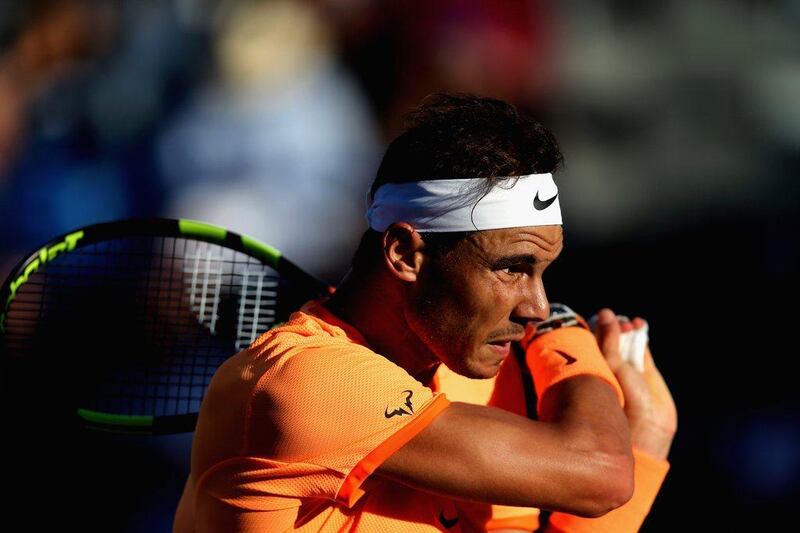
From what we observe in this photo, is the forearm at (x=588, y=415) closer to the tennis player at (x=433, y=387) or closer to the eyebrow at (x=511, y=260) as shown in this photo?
the tennis player at (x=433, y=387)

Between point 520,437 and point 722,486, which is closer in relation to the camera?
point 520,437

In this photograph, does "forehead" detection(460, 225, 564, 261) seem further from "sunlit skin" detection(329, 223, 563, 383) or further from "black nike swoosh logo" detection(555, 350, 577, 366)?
"black nike swoosh logo" detection(555, 350, 577, 366)

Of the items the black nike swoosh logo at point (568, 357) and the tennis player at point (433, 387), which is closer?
the tennis player at point (433, 387)

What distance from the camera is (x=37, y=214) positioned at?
3.65 metres

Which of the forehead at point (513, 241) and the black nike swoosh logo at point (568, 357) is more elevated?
the forehead at point (513, 241)

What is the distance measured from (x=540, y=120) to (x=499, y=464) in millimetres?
2577

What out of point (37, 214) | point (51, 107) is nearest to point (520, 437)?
point (37, 214)

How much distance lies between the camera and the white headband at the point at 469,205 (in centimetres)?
171

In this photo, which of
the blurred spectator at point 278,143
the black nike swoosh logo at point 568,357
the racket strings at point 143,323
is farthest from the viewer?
the blurred spectator at point 278,143

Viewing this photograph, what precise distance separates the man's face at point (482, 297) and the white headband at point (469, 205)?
0.08ft

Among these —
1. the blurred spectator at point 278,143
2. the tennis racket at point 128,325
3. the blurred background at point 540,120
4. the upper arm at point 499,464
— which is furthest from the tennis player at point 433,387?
the blurred spectator at point 278,143

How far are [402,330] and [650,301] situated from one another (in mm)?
2081

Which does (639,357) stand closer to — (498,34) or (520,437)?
(520,437)

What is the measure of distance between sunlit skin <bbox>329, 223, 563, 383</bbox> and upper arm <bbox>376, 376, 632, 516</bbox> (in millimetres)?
180
